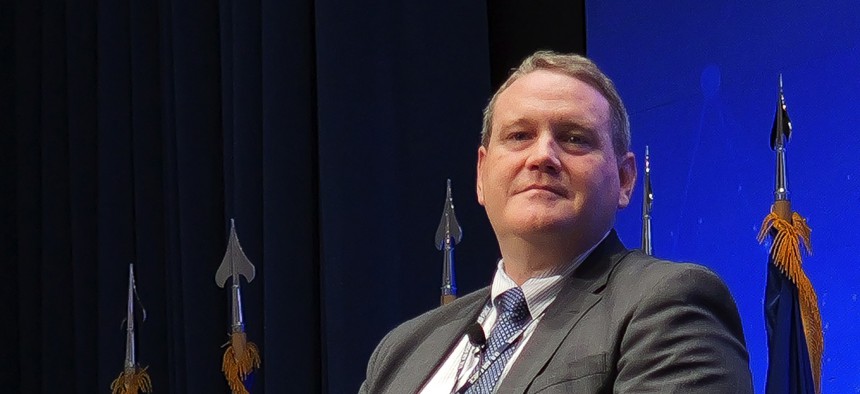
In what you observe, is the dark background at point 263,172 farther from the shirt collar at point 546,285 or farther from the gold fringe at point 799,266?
the shirt collar at point 546,285

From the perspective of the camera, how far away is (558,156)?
1.85m

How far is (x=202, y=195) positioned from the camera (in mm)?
4109

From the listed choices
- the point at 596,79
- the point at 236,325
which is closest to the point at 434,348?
the point at 596,79

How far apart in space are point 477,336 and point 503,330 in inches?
1.9

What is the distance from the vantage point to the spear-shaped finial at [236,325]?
10.7 ft

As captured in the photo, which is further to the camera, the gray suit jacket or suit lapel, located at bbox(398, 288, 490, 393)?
suit lapel, located at bbox(398, 288, 490, 393)

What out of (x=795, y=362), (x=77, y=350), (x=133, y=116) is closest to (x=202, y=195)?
(x=133, y=116)

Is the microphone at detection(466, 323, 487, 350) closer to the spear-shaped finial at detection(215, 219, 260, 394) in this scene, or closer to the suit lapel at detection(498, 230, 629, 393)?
the suit lapel at detection(498, 230, 629, 393)

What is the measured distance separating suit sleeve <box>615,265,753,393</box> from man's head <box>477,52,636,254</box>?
232 millimetres

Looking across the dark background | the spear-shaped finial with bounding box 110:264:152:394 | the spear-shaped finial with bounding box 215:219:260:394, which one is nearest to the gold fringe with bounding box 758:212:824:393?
the dark background

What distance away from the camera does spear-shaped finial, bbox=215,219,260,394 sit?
10.7 feet

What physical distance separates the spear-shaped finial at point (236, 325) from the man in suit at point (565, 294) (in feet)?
4.00

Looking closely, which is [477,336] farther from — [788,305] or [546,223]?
[788,305]

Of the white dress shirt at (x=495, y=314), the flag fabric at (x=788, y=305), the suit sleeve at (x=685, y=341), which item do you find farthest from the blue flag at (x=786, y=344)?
the suit sleeve at (x=685, y=341)
